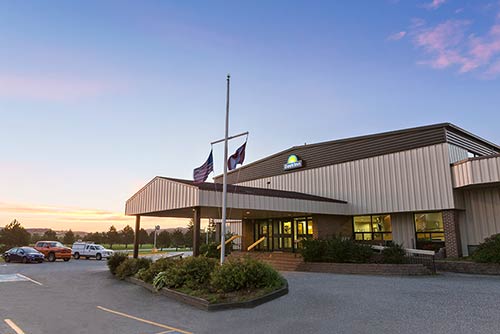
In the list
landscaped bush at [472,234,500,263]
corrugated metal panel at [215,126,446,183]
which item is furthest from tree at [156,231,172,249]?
landscaped bush at [472,234,500,263]

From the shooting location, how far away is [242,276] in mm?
10516

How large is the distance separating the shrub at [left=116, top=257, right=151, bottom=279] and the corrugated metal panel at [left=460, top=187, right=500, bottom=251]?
1761 cm

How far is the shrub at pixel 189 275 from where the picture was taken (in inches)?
455

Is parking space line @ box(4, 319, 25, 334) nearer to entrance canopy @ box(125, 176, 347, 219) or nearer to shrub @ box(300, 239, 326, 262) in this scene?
entrance canopy @ box(125, 176, 347, 219)

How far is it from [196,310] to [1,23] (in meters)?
13.9

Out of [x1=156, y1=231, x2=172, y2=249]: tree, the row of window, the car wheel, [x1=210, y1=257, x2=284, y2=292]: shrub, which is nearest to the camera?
[x1=210, y1=257, x2=284, y2=292]: shrub

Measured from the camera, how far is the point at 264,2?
1648 cm

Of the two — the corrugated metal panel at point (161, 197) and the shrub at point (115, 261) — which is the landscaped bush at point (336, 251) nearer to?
the corrugated metal panel at point (161, 197)

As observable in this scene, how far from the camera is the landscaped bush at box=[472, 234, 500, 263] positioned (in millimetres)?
15367

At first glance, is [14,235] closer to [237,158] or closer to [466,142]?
[237,158]

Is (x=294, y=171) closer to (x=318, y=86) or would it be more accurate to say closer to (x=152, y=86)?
(x=318, y=86)

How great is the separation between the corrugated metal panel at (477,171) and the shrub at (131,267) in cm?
1708

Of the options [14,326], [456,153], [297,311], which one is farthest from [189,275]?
[456,153]

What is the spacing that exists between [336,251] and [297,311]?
30.7ft
